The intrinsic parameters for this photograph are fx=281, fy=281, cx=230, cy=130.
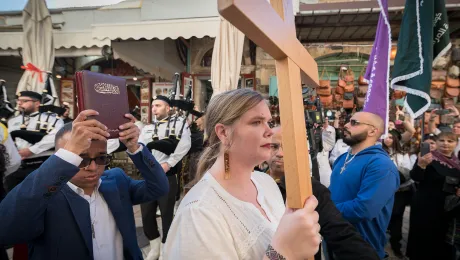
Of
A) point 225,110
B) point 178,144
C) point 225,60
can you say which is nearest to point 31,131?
point 178,144

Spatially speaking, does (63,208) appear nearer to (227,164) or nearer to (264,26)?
(227,164)

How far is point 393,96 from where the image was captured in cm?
623

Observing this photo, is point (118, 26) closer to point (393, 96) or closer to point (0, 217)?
point (0, 217)

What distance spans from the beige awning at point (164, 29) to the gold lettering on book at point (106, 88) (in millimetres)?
4437

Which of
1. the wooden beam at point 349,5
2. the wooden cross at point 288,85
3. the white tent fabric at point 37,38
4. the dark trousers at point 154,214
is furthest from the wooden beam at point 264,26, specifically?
the white tent fabric at point 37,38

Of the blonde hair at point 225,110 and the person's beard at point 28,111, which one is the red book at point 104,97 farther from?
the person's beard at point 28,111

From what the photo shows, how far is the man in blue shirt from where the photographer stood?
2.07m

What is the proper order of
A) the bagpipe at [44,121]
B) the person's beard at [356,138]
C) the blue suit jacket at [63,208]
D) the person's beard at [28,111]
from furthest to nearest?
the person's beard at [28,111] < the bagpipe at [44,121] < the person's beard at [356,138] < the blue suit jacket at [63,208]

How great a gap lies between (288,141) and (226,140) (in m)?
0.52

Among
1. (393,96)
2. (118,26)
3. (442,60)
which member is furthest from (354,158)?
(442,60)

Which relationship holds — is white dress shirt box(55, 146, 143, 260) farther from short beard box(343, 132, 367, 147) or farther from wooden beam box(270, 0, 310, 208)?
short beard box(343, 132, 367, 147)

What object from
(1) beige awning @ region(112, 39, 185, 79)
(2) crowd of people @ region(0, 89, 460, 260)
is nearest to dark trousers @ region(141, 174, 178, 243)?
(2) crowd of people @ region(0, 89, 460, 260)

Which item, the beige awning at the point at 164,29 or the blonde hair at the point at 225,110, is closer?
the blonde hair at the point at 225,110

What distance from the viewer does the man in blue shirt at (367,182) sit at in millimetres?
2068
